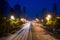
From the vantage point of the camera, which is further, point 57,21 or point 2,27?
point 57,21

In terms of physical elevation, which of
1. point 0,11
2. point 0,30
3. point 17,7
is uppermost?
point 17,7

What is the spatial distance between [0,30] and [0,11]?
38.0 feet

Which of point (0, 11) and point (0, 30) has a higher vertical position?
point (0, 11)

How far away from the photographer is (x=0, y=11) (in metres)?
46.3

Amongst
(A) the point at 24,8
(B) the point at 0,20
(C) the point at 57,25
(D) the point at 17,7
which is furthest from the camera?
(A) the point at 24,8

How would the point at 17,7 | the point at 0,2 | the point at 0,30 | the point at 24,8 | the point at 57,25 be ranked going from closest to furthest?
the point at 0,30 → the point at 0,2 → the point at 57,25 → the point at 17,7 → the point at 24,8

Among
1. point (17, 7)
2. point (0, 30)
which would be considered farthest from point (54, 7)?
point (0, 30)

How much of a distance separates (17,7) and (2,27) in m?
92.2

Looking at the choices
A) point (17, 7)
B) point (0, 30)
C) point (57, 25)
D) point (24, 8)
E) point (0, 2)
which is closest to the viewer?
point (0, 30)

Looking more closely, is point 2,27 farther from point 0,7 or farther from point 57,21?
point 57,21

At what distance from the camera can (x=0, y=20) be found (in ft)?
126

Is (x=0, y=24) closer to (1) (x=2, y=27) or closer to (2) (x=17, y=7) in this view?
(1) (x=2, y=27)

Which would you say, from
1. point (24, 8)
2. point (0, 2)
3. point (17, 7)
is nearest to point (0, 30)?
point (0, 2)

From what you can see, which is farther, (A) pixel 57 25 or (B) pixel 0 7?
(A) pixel 57 25
